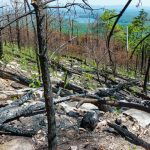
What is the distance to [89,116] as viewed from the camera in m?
8.30

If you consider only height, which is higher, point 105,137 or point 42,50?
point 42,50

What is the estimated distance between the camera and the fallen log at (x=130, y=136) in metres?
7.50

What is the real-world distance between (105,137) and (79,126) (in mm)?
775

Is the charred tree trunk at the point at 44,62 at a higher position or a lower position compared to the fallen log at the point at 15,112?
higher

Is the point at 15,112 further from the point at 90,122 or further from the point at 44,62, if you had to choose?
the point at 44,62

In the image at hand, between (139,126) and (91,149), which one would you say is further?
(139,126)


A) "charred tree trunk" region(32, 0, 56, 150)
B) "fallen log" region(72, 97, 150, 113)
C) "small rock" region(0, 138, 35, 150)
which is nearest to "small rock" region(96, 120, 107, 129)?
"fallen log" region(72, 97, 150, 113)

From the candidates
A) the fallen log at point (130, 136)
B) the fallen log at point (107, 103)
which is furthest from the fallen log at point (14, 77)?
the fallen log at point (130, 136)

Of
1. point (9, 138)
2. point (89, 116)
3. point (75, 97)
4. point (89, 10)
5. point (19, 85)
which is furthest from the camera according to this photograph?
point (19, 85)

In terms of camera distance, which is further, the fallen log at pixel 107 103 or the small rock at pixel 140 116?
the fallen log at pixel 107 103

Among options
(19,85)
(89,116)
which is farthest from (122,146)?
(19,85)

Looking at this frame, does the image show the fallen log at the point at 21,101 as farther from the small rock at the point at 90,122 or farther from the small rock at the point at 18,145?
the small rock at the point at 90,122

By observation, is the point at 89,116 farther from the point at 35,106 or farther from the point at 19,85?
the point at 19,85

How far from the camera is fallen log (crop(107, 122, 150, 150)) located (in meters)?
7.50
